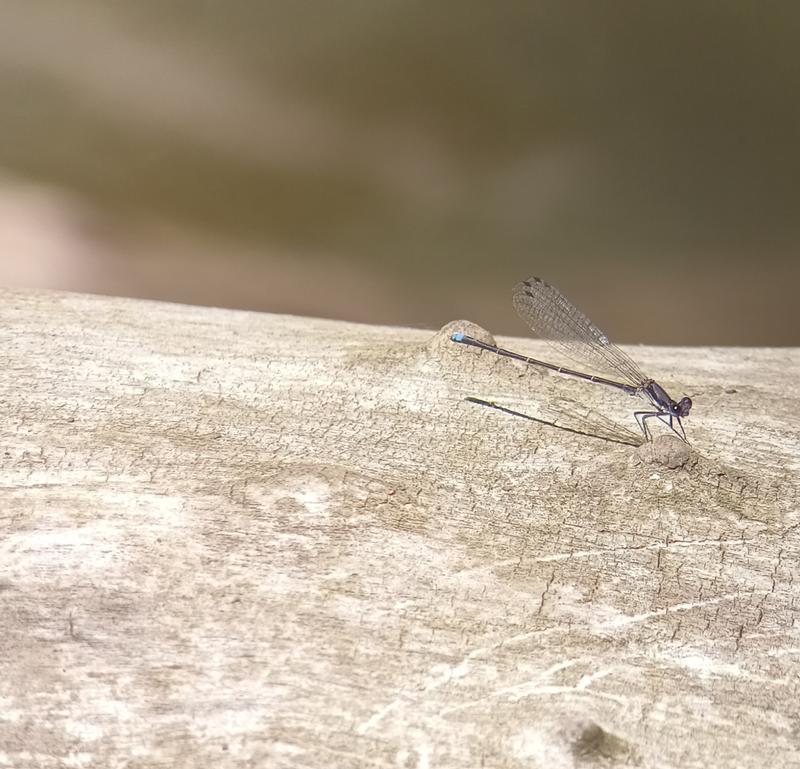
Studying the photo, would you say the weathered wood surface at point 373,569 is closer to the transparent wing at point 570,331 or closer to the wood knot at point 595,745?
the wood knot at point 595,745

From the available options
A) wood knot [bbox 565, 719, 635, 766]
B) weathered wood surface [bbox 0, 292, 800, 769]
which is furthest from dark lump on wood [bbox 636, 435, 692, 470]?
wood knot [bbox 565, 719, 635, 766]

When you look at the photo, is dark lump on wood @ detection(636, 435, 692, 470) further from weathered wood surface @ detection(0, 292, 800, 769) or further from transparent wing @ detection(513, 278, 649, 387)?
transparent wing @ detection(513, 278, 649, 387)

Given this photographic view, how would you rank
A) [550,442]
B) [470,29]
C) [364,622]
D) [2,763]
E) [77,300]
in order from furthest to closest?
[470,29] < [77,300] < [550,442] < [364,622] < [2,763]

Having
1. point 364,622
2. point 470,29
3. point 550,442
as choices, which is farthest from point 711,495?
point 470,29

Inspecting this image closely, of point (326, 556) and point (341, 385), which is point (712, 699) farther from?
point (341, 385)

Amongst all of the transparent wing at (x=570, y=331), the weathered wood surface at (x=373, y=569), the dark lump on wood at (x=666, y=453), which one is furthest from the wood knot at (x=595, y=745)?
the transparent wing at (x=570, y=331)

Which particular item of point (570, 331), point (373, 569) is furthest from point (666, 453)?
point (570, 331)

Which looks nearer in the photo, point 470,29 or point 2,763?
point 2,763
